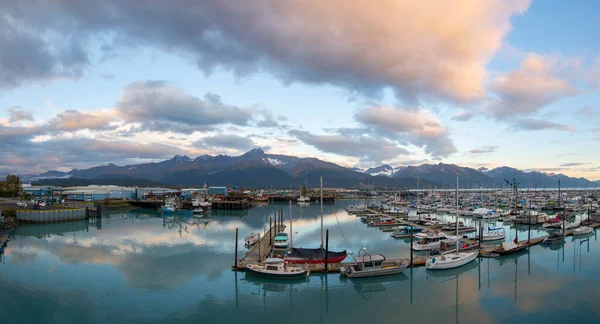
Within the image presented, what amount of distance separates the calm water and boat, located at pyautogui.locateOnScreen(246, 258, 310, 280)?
2.14ft

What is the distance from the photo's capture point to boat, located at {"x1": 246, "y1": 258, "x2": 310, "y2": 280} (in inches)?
1025

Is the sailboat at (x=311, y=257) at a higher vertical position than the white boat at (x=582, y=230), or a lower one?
higher

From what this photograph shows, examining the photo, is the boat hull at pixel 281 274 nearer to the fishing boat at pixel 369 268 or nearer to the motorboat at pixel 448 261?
the fishing boat at pixel 369 268

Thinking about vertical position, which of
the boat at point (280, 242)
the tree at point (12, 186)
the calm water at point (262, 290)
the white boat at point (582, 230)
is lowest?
the calm water at point (262, 290)

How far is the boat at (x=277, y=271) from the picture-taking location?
2603 centimetres

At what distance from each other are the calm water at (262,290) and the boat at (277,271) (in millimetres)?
651

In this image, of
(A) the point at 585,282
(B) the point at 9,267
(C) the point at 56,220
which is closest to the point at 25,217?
(C) the point at 56,220

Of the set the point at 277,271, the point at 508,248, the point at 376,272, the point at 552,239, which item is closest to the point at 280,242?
the point at 277,271

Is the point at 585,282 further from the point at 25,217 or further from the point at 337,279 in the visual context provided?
the point at 25,217

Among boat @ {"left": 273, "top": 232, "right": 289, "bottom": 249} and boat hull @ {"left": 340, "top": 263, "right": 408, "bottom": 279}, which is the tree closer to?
boat @ {"left": 273, "top": 232, "right": 289, "bottom": 249}

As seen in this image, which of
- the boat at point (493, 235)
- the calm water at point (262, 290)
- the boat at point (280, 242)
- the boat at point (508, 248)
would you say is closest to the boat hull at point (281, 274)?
the calm water at point (262, 290)

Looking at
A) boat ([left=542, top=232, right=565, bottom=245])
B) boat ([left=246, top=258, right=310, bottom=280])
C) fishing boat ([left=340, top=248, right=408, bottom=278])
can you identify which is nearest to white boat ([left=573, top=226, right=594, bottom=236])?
boat ([left=542, top=232, right=565, bottom=245])

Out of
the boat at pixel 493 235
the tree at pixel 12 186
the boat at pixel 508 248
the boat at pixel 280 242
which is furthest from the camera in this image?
the tree at pixel 12 186

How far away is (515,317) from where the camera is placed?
67.2ft
